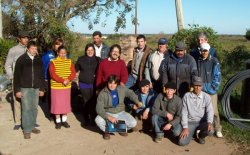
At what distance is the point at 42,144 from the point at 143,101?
1.91 meters

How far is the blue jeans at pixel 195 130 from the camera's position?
561cm

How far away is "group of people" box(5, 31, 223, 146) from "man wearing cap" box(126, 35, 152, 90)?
0.02 metres

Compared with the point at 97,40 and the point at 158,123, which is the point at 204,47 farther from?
the point at 97,40

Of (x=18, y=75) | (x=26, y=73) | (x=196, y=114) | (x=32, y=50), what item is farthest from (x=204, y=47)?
(x=18, y=75)

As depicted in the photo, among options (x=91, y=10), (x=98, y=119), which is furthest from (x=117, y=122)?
(x=91, y=10)

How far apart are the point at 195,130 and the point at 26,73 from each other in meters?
3.02

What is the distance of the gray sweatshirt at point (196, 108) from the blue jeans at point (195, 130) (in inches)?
3.2

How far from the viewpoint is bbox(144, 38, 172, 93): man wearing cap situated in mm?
6199

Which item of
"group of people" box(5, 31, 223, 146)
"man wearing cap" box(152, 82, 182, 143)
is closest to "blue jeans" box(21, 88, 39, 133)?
"group of people" box(5, 31, 223, 146)

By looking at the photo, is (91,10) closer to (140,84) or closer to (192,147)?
(140,84)

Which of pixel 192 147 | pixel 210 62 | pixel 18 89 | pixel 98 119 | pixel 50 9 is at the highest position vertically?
pixel 50 9

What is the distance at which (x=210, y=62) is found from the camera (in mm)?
5914

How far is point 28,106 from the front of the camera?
6.07m

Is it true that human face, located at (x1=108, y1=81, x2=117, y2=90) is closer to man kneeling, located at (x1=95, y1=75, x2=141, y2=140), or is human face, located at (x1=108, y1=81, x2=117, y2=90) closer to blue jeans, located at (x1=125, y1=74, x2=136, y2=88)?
man kneeling, located at (x1=95, y1=75, x2=141, y2=140)
